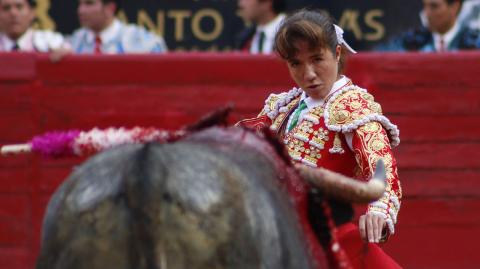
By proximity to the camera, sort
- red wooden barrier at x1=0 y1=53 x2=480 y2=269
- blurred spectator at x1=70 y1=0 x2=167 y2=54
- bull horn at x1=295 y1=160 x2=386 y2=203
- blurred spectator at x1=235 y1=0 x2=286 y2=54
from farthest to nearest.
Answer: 1. blurred spectator at x1=70 y1=0 x2=167 y2=54
2. blurred spectator at x1=235 y1=0 x2=286 y2=54
3. red wooden barrier at x1=0 y1=53 x2=480 y2=269
4. bull horn at x1=295 y1=160 x2=386 y2=203

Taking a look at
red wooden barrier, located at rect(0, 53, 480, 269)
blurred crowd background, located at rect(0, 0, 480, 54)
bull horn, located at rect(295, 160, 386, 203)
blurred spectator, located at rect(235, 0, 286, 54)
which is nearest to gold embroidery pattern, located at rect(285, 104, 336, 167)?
bull horn, located at rect(295, 160, 386, 203)

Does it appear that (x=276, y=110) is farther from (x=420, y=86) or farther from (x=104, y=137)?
(x=420, y=86)

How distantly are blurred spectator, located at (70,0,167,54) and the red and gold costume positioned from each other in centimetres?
362

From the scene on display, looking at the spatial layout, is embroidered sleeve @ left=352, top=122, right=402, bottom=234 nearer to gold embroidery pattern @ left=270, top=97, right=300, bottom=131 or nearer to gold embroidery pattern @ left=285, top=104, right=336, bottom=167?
gold embroidery pattern @ left=285, top=104, right=336, bottom=167

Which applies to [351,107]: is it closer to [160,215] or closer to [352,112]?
[352,112]

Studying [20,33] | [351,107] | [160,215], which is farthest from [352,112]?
[20,33]

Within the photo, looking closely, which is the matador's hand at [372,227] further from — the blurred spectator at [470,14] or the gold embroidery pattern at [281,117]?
→ the blurred spectator at [470,14]

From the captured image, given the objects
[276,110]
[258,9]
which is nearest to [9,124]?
[258,9]

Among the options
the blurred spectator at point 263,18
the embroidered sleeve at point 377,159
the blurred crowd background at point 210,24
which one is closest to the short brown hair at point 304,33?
the embroidered sleeve at point 377,159

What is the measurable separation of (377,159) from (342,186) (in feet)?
1.19

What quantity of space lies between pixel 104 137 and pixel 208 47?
5.75 m

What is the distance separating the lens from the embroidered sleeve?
131 inches

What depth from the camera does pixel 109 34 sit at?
736 centimetres

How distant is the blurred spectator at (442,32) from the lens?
7.02 metres
